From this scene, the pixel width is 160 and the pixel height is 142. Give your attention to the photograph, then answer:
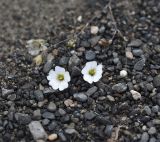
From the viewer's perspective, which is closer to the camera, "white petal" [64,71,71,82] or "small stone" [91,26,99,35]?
"white petal" [64,71,71,82]

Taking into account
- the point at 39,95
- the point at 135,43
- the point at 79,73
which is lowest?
the point at 39,95

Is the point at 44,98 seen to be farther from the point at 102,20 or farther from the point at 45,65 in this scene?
the point at 102,20

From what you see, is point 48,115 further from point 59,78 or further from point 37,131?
point 59,78

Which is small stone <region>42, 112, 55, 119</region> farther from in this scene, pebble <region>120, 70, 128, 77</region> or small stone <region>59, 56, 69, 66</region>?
pebble <region>120, 70, 128, 77</region>

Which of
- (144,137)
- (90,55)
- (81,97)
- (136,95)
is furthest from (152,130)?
(90,55)

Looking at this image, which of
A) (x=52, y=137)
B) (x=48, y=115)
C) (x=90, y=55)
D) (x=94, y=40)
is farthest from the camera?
(x=94, y=40)

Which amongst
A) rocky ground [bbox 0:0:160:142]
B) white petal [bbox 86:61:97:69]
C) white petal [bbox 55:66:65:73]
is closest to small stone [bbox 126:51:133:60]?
rocky ground [bbox 0:0:160:142]
